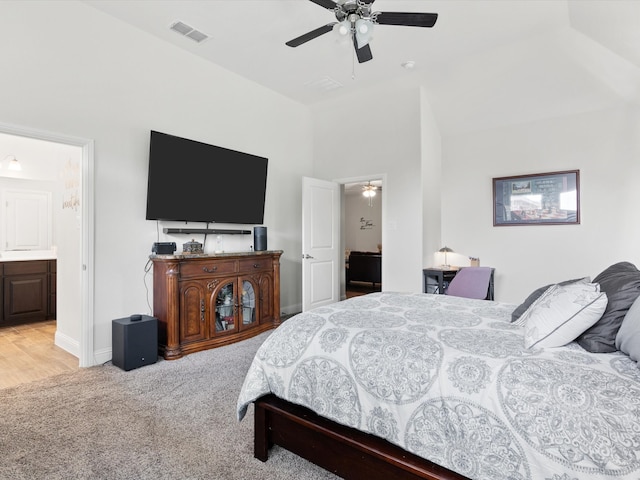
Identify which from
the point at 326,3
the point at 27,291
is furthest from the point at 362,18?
the point at 27,291

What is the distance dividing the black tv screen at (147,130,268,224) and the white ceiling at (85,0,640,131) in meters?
1.10

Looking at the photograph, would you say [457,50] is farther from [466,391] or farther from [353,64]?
[466,391]

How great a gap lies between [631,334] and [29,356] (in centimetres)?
450

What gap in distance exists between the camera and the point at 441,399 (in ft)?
4.12

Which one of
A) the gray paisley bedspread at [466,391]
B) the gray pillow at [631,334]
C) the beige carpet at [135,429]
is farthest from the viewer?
the beige carpet at [135,429]

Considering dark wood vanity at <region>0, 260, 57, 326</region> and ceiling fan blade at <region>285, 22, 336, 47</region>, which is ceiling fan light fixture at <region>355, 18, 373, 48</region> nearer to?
ceiling fan blade at <region>285, 22, 336, 47</region>

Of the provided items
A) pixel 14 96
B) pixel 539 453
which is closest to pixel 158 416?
pixel 539 453

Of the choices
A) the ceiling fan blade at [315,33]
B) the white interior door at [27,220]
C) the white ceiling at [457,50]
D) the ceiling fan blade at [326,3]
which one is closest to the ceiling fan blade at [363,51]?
the ceiling fan blade at [315,33]

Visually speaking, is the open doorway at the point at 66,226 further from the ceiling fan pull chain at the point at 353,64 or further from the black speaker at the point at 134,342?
the ceiling fan pull chain at the point at 353,64

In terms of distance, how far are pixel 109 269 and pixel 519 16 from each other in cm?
448

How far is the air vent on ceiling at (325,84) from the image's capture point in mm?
4574

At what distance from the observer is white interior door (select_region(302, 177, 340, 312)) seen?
189 inches

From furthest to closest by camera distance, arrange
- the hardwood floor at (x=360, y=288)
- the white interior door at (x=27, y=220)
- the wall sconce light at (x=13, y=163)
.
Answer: the hardwood floor at (x=360, y=288), the white interior door at (x=27, y=220), the wall sconce light at (x=13, y=163)

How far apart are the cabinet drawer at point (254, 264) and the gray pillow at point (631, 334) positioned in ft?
10.7
